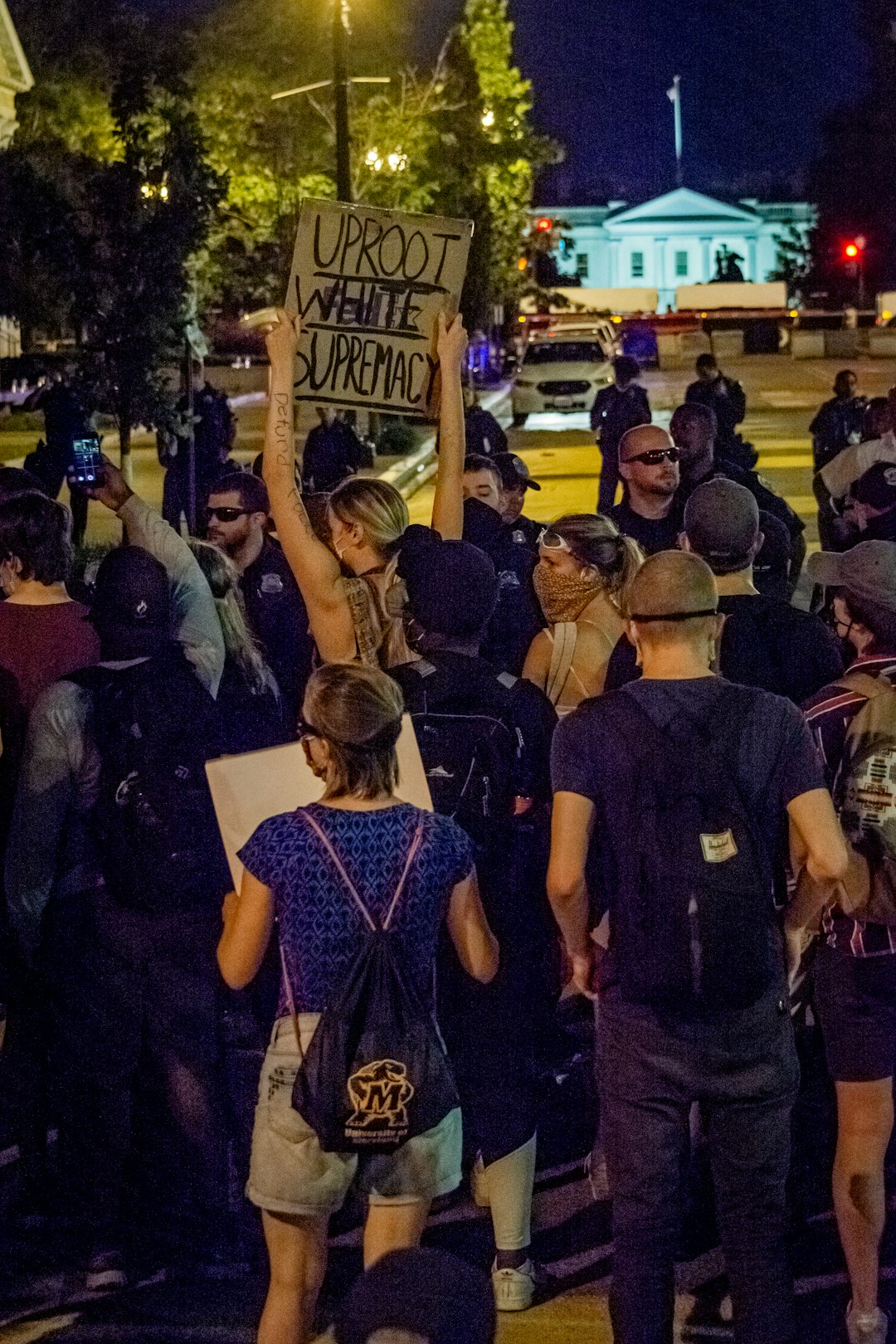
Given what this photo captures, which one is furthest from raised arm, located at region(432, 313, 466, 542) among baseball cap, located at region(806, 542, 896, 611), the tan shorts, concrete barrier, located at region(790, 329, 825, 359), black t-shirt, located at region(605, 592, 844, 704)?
concrete barrier, located at region(790, 329, 825, 359)

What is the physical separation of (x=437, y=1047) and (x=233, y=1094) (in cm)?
239

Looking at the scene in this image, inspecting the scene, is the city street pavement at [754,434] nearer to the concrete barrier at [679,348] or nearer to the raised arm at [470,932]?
the concrete barrier at [679,348]

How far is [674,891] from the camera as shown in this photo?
371 centimetres

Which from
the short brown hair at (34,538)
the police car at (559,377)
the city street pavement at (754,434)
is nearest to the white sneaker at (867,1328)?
the short brown hair at (34,538)

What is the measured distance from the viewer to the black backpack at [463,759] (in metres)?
4.31

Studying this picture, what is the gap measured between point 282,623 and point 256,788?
9.21 feet

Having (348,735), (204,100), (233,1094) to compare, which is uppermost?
(204,100)

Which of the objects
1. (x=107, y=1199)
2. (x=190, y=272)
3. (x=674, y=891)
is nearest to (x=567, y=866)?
(x=674, y=891)

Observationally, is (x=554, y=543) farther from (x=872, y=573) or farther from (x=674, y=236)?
(x=674, y=236)

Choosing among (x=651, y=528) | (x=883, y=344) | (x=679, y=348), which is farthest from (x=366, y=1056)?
(x=883, y=344)

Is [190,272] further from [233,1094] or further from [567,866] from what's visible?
[567,866]

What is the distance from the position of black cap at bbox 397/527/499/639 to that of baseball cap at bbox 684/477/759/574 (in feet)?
2.44

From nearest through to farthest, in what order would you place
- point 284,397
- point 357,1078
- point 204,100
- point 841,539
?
point 357,1078 → point 284,397 → point 841,539 → point 204,100

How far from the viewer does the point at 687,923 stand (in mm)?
3695
